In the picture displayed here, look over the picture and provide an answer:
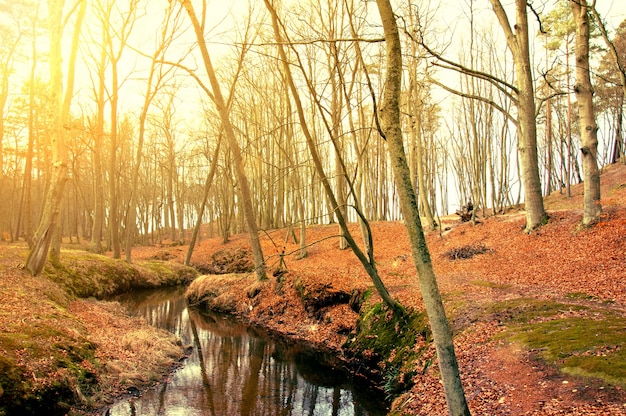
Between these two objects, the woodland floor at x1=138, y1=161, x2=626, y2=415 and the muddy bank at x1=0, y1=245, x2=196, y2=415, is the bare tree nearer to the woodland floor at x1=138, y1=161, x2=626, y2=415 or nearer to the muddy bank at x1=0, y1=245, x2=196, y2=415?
the muddy bank at x1=0, y1=245, x2=196, y2=415

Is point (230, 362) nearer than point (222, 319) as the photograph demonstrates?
Yes

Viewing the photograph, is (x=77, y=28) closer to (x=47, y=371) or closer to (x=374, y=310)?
(x=47, y=371)

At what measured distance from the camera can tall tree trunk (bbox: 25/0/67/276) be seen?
9906 millimetres

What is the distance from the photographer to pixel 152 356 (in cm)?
746

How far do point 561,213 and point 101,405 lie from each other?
1389cm

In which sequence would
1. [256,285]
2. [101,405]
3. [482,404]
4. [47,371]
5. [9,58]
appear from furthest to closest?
[9,58] → [256,285] → [101,405] → [47,371] → [482,404]

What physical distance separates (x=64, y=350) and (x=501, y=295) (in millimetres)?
7965

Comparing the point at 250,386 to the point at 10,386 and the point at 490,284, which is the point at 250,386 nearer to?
the point at 10,386

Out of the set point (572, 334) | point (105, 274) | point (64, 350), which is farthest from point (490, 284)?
point (105, 274)

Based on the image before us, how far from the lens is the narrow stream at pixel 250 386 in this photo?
573 centimetres

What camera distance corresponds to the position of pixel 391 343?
24.2 feet

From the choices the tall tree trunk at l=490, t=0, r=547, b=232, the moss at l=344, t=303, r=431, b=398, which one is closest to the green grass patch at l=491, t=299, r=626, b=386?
the moss at l=344, t=303, r=431, b=398

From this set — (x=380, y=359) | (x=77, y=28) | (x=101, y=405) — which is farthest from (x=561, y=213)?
(x=77, y=28)

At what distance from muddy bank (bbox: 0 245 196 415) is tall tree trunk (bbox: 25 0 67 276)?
59 cm
